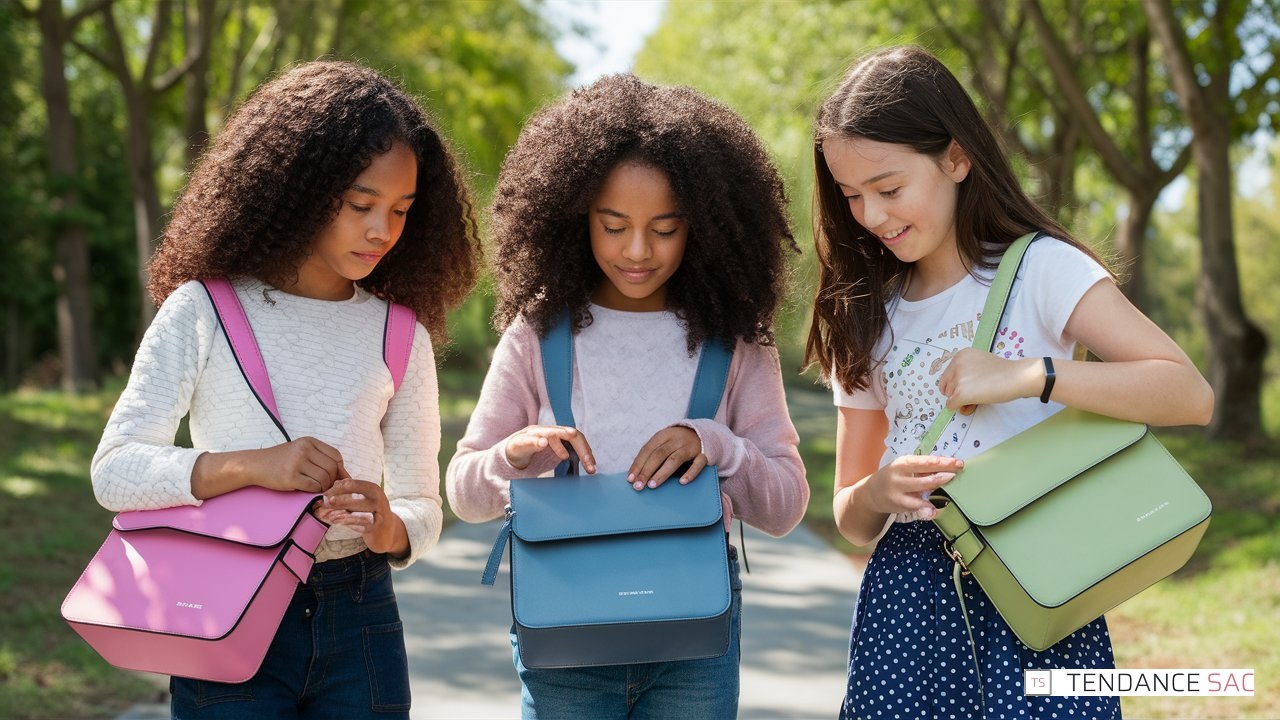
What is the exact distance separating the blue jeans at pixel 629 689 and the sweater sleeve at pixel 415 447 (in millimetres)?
376

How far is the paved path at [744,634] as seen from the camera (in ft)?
17.0

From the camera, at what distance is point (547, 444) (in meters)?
2.48

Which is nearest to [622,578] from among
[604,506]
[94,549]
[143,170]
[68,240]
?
[604,506]

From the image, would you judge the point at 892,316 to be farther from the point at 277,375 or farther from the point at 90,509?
the point at 90,509

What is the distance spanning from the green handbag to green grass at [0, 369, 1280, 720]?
3.18m

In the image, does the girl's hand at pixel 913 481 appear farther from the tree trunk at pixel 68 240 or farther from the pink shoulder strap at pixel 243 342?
the tree trunk at pixel 68 240

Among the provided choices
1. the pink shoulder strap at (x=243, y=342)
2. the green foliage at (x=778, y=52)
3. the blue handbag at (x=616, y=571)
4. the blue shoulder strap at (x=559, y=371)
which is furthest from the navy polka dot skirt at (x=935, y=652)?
the green foliage at (x=778, y=52)

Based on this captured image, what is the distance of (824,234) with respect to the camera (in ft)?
9.18

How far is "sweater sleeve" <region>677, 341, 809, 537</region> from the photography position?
256 centimetres

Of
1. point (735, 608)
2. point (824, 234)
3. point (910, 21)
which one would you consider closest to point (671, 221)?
point (824, 234)

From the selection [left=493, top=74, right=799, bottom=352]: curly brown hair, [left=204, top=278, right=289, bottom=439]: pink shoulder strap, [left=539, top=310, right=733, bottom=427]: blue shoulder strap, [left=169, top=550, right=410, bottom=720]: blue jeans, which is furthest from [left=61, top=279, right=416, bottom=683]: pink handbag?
[left=493, top=74, right=799, bottom=352]: curly brown hair

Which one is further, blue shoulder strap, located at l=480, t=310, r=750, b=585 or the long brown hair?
blue shoulder strap, located at l=480, t=310, r=750, b=585

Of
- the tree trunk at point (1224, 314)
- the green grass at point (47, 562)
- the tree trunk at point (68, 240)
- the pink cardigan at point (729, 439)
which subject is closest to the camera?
the pink cardigan at point (729, 439)

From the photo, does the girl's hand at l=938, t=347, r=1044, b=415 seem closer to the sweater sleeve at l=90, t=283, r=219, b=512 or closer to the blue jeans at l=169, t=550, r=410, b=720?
the blue jeans at l=169, t=550, r=410, b=720
